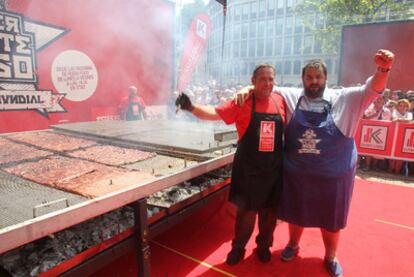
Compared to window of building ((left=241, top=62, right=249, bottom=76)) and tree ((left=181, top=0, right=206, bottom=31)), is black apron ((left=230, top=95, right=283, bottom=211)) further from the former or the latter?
window of building ((left=241, top=62, right=249, bottom=76))

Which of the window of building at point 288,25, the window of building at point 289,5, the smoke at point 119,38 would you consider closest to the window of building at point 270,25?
the window of building at point 289,5

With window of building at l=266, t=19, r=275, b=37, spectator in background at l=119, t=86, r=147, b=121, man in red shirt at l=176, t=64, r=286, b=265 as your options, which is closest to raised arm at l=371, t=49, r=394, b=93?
man in red shirt at l=176, t=64, r=286, b=265

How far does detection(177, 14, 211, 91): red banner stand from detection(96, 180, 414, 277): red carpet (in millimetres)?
4262

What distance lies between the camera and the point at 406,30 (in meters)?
8.30

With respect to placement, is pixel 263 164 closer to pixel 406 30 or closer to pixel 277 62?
pixel 406 30

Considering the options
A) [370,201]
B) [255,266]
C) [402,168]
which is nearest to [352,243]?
[255,266]

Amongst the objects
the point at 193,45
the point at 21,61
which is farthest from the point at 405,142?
the point at 21,61

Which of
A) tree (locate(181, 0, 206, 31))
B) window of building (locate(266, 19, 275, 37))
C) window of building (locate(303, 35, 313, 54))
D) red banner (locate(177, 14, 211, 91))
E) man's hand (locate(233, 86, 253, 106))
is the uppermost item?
window of building (locate(303, 35, 313, 54))

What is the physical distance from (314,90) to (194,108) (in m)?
0.91

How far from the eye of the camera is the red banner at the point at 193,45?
6230mm

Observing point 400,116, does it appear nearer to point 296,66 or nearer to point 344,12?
point 344,12

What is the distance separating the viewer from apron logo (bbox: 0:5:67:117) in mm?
4613

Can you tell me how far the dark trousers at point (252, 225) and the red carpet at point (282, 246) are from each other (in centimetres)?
21

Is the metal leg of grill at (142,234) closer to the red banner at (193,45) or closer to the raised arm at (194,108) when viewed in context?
the raised arm at (194,108)
